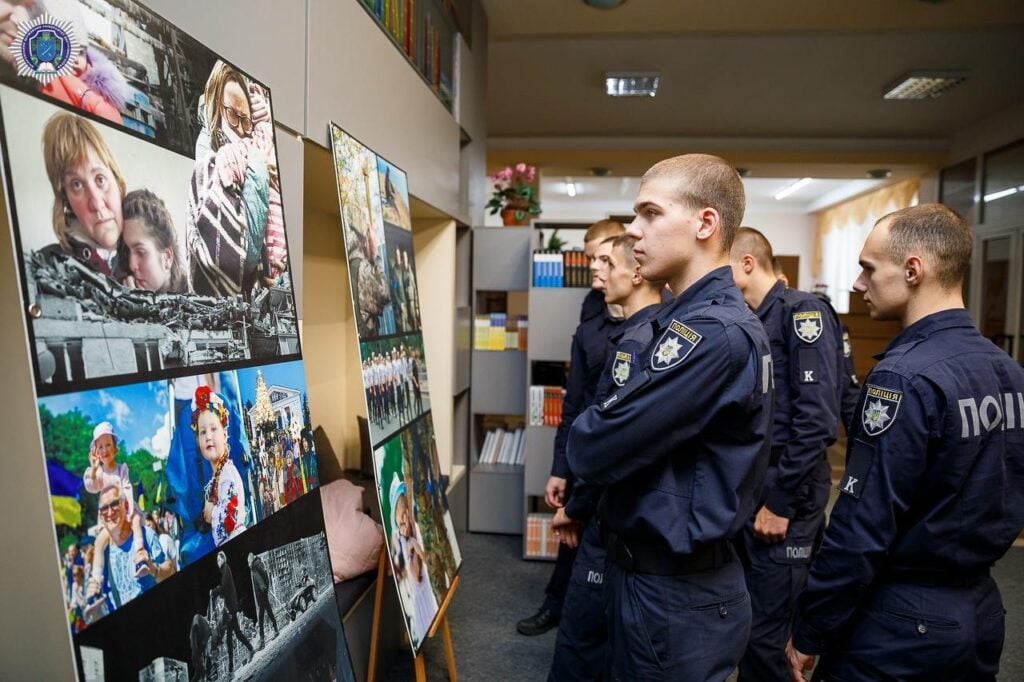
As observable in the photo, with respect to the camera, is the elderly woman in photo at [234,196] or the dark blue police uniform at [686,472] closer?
the elderly woman in photo at [234,196]

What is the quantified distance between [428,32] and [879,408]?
270cm

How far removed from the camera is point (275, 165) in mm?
1396

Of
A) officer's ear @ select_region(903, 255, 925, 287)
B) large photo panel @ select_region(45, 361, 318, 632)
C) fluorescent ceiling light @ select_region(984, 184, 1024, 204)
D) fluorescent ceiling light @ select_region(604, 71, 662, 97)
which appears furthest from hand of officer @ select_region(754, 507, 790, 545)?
fluorescent ceiling light @ select_region(984, 184, 1024, 204)

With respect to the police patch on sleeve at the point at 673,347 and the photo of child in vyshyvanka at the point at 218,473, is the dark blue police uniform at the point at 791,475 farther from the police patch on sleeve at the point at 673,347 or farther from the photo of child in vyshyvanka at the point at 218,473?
the photo of child in vyshyvanka at the point at 218,473

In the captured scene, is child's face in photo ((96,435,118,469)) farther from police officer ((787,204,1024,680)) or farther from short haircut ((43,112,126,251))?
police officer ((787,204,1024,680))

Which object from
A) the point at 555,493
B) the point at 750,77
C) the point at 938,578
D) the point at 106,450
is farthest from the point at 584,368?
the point at 750,77

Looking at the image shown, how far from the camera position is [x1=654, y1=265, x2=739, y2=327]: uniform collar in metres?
1.40

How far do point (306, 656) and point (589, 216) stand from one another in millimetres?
13732

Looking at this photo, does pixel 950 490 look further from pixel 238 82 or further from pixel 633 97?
pixel 633 97

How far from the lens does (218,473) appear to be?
1063 mm

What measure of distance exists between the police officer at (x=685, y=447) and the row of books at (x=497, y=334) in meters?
2.67

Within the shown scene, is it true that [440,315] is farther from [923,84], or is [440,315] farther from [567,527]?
[923,84]

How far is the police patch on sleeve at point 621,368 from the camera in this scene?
158 cm

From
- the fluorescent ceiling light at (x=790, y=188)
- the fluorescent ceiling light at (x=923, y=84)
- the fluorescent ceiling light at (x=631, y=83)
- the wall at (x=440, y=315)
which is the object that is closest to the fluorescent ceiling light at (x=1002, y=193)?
the fluorescent ceiling light at (x=923, y=84)
